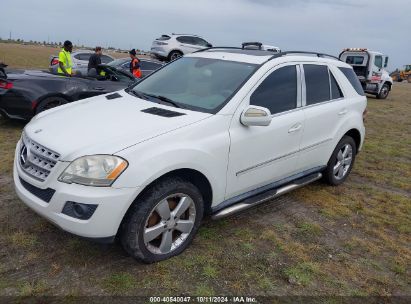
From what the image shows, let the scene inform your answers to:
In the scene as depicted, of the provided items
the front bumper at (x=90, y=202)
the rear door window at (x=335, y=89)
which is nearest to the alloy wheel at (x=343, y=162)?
the rear door window at (x=335, y=89)

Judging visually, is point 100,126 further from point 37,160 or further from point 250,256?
point 250,256

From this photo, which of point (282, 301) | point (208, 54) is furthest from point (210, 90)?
point (282, 301)

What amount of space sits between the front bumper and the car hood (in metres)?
0.22

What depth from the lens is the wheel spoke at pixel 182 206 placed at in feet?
10.3

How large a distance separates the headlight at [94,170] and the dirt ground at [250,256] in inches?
31.8

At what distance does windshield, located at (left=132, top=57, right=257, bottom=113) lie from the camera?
354 cm

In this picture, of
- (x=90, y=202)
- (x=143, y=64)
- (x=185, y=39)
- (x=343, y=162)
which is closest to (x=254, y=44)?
(x=343, y=162)

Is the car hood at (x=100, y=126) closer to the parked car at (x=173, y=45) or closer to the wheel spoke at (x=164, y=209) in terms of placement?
the wheel spoke at (x=164, y=209)

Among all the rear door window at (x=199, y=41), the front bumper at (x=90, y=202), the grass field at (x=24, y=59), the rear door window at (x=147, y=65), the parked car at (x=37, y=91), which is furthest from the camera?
the grass field at (x=24, y=59)

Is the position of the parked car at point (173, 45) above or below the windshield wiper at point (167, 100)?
above

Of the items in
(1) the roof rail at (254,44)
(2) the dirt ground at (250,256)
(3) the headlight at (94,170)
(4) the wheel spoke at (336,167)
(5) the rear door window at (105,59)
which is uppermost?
(1) the roof rail at (254,44)

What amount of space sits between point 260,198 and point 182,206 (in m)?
0.98

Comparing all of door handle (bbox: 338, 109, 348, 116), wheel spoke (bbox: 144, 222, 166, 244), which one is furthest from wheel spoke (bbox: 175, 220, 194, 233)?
door handle (bbox: 338, 109, 348, 116)

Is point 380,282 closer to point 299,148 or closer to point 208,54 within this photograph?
point 299,148
